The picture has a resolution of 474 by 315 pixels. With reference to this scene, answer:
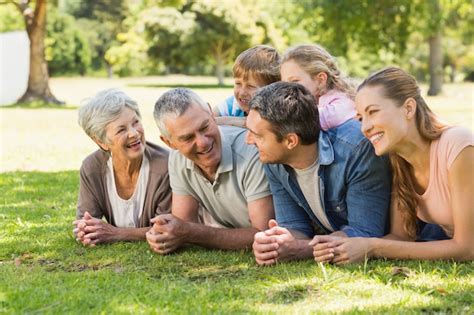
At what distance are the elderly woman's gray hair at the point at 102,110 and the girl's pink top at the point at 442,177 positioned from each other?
208 cm

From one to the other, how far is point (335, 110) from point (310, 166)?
468 mm

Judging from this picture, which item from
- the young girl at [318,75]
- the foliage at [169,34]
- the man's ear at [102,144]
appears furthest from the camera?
the foliage at [169,34]

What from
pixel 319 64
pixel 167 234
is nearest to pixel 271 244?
pixel 167 234

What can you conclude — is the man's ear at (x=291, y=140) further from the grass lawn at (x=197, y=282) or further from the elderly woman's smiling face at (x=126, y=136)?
the elderly woman's smiling face at (x=126, y=136)

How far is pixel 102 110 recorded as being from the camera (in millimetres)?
5199

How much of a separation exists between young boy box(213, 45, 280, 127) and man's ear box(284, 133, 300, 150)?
973 millimetres

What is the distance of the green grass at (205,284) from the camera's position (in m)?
3.65

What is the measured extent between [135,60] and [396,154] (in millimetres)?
55083

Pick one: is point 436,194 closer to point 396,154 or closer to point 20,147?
point 396,154

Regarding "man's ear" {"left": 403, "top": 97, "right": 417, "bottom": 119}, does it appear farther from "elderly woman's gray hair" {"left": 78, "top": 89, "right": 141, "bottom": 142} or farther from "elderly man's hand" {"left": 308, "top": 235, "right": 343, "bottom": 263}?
"elderly woman's gray hair" {"left": 78, "top": 89, "right": 141, "bottom": 142}

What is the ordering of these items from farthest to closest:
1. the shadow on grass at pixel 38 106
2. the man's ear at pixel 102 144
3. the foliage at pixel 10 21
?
the foliage at pixel 10 21 → the shadow on grass at pixel 38 106 → the man's ear at pixel 102 144

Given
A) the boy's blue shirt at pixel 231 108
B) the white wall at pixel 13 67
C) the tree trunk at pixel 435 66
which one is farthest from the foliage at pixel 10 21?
the boy's blue shirt at pixel 231 108

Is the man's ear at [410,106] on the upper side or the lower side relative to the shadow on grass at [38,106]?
upper

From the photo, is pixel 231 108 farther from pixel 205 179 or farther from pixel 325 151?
pixel 325 151
